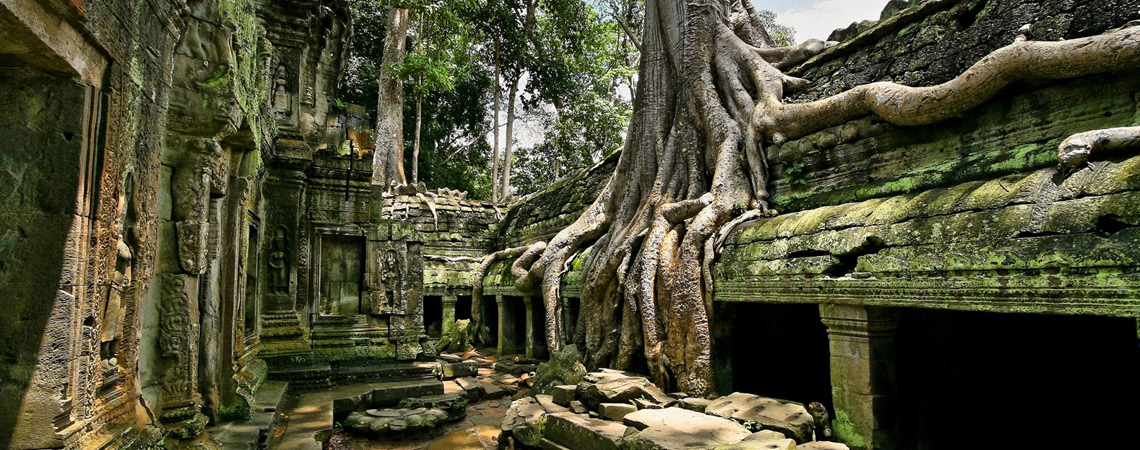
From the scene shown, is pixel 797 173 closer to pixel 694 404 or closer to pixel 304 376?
pixel 694 404

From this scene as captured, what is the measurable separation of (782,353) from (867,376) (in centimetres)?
256

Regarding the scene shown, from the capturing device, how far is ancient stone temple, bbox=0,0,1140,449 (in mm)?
2262

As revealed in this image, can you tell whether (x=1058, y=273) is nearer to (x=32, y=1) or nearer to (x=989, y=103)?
(x=989, y=103)

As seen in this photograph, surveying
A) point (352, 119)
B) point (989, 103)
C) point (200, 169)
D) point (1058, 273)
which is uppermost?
point (352, 119)

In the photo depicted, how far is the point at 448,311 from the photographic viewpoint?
12.6 meters

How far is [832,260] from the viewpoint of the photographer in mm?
4312

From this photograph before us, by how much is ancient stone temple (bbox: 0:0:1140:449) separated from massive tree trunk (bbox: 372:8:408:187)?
7.51 meters

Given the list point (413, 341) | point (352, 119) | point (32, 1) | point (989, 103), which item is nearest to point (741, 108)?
point (989, 103)

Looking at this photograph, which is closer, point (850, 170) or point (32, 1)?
point (32, 1)

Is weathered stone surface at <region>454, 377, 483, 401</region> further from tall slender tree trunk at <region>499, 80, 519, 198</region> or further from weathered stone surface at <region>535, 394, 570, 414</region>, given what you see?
tall slender tree trunk at <region>499, 80, 519, 198</region>

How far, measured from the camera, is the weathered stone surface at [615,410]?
15.9ft

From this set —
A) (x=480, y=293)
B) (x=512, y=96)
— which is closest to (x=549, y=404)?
(x=480, y=293)

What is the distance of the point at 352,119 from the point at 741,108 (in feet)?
23.6

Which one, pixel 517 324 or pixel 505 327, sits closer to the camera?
pixel 505 327
